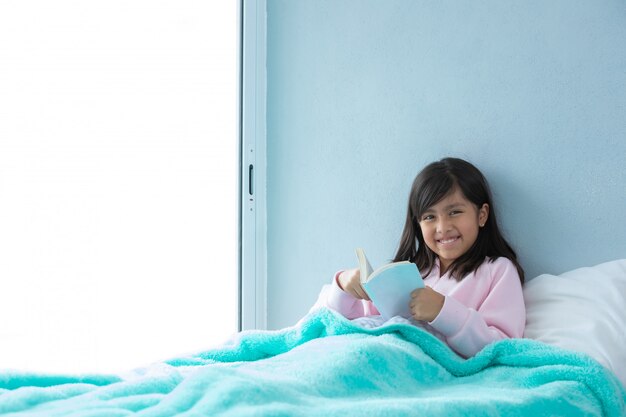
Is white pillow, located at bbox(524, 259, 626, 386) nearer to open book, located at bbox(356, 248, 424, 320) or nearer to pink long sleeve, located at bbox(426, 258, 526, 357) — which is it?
pink long sleeve, located at bbox(426, 258, 526, 357)

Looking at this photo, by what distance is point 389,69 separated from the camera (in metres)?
1.88

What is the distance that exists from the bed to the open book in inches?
3.2

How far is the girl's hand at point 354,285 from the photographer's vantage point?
5.02ft

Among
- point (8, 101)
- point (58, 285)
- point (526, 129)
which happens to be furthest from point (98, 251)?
point (526, 129)

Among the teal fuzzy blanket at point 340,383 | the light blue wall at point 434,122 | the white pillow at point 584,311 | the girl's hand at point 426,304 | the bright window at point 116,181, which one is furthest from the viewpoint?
the bright window at point 116,181

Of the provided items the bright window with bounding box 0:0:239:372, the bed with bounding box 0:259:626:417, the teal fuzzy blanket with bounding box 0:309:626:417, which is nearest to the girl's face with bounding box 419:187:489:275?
the bed with bounding box 0:259:626:417

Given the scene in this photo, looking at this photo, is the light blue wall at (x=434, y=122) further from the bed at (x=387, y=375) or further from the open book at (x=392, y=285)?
the open book at (x=392, y=285)

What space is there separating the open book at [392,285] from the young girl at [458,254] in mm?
22

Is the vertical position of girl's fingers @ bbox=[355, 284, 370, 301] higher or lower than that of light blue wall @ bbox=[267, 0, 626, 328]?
lower

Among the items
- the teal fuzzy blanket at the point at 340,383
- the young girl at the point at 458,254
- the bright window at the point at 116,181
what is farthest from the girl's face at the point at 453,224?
the bright window at the point at 116,181

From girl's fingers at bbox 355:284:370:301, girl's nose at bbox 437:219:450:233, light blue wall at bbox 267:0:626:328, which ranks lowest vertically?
girl's fingers at bbox 355:284:370:301

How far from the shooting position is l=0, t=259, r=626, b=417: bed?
86 centimetres

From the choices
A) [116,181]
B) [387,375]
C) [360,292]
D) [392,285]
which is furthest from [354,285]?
[116,181]

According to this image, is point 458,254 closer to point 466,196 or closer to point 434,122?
point 466,196
